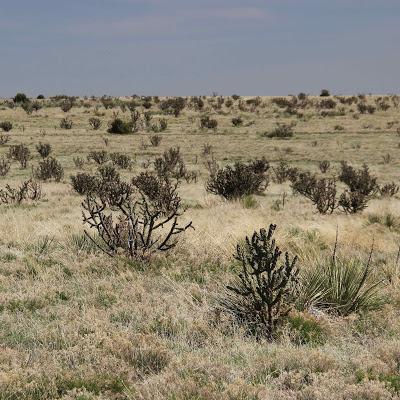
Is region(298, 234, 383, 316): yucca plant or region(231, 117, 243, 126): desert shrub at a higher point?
region(231, 117, 243, 126): desert shrub

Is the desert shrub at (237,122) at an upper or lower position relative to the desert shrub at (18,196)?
upper

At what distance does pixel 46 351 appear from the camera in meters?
4.34

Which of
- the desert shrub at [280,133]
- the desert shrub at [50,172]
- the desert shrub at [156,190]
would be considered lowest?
the desert shrub at [50,172]

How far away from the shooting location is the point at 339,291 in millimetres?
5922

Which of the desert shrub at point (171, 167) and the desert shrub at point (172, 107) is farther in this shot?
the desert shrub at point (172, 107)

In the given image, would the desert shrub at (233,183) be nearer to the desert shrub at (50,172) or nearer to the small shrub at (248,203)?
the small shrub at (248,203)

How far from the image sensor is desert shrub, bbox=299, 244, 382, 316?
18.8 feet

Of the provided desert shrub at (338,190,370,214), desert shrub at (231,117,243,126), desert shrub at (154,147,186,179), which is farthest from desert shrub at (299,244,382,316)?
desert shrub at (231,117,243,126)

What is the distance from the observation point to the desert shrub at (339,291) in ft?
18.8

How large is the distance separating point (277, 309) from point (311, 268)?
150 centimetres

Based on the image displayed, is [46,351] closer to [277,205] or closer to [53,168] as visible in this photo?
[277,205]

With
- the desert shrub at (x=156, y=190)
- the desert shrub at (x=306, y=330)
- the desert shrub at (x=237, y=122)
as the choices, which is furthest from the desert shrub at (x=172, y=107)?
the desert shrub at (x=306, y=330)

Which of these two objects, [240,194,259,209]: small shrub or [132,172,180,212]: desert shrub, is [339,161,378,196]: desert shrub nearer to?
[240,194,259,209]: small shrub

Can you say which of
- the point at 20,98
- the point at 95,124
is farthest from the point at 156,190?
the point at 20,98
